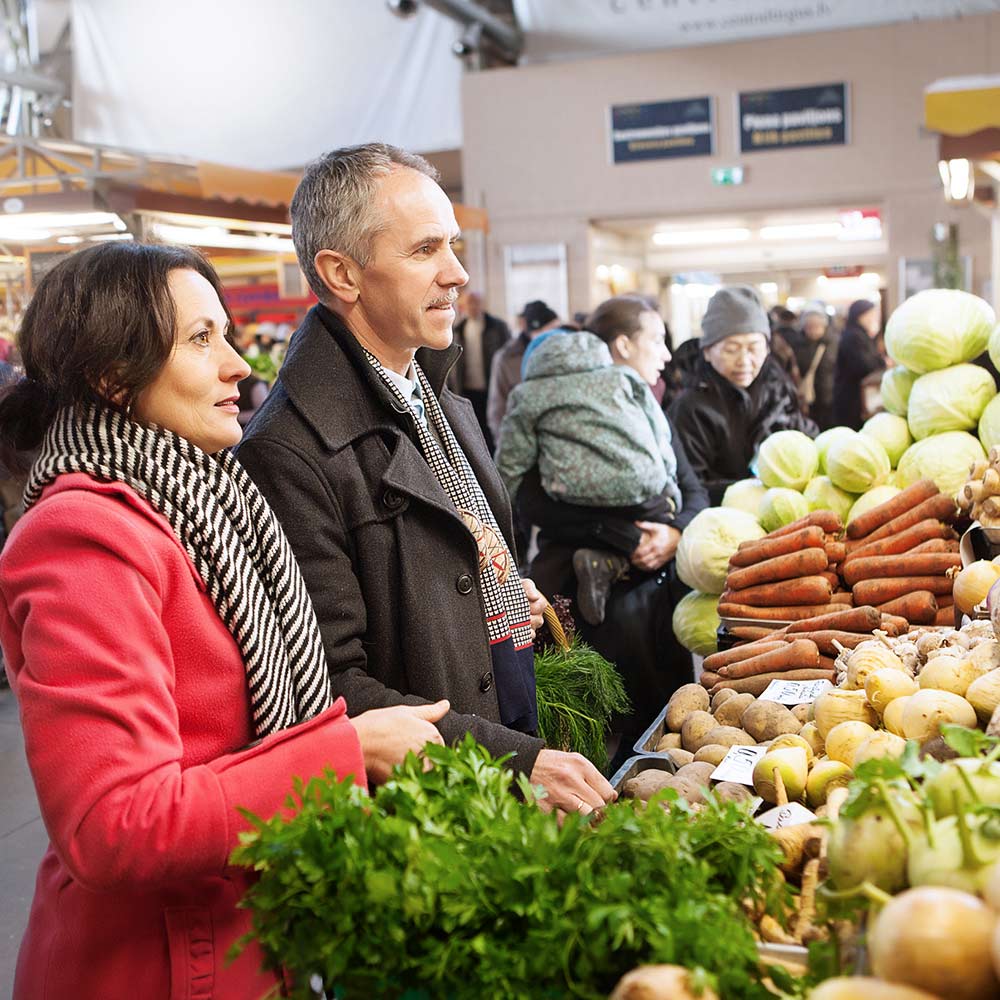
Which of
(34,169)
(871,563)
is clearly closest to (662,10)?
(34,169)

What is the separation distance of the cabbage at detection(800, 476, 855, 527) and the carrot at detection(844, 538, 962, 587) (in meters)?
0.44

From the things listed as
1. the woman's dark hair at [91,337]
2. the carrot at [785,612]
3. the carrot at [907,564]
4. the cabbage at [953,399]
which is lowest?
the carrot at [785,612]

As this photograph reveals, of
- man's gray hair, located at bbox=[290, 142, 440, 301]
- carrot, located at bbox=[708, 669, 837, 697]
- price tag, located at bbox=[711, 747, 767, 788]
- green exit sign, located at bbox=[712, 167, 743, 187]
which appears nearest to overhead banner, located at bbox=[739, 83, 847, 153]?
green exit sign, located at bbox=[712, 167, 743, 187]

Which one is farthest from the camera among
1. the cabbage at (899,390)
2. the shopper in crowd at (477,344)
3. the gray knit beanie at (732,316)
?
the shopper in crowd at (477,344)

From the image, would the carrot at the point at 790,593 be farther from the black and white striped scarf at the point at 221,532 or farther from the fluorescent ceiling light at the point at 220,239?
the fluorescent ceiling light at the point at 220,239

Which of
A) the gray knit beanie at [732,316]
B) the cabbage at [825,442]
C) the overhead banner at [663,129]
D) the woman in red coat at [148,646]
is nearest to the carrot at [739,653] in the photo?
the cabbage at [825,442]

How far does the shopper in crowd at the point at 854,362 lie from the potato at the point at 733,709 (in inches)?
237

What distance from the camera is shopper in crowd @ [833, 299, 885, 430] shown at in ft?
26.7

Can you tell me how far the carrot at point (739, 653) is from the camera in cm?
272

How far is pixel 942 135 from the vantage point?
617 centimetres

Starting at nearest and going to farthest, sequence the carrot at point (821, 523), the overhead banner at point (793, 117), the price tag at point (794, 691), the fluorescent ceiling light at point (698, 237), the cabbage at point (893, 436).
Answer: the price tag at point (794, 691), the carrot at point (821, 523), the cabbage at point (893, 436), the overhead banner at point (793, 117), the fluorescent ceiling light at point (698, 237)

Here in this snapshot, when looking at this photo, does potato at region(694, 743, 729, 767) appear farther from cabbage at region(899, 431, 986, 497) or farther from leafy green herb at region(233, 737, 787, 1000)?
cabbage at region(899, 431, 986, 497)

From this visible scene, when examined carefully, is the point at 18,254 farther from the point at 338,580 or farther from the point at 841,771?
the point at 841,771

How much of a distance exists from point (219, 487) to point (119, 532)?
242 millimetres
